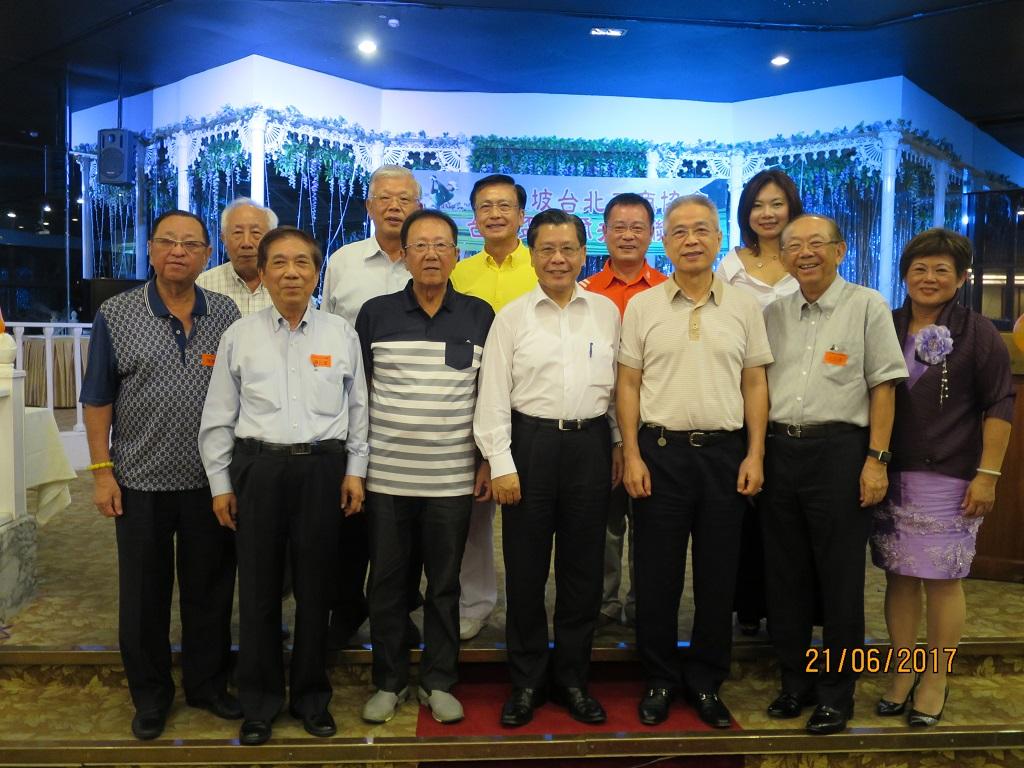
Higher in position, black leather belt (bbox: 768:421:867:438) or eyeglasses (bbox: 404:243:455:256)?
eyeglasses (bbox: 404:243:455:256)

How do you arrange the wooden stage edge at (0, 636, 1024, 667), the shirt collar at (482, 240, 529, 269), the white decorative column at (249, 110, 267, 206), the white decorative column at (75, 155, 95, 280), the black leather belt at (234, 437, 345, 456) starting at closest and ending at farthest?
the black leather belt at (234, 437, 345, 456) < the wooden stage edge at (0, 636, 1024, 667) < the shirt collar at (482, 240, 529, 269) < the white decorative column at (249, 110, 267, 206) < the white decorative column at (75, 155, 95, 280)

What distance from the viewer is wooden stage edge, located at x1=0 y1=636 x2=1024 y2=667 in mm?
2658

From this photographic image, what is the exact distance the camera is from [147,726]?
2279 millimetres

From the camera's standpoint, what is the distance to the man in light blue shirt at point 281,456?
2.18 meters

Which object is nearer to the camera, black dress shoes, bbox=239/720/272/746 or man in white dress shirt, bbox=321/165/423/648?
black dress shoes, bbox=239/720/272/746

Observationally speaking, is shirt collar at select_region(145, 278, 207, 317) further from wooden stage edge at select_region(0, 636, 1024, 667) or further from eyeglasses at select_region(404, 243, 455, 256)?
wooden stage edge at select_region(0, 636, 1024, 667)

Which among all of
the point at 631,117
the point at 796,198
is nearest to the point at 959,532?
the point at 796,198

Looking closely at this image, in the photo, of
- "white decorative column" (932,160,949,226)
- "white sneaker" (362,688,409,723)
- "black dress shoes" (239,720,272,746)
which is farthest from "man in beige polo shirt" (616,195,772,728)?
"white decorative column" (932,160,949,226)

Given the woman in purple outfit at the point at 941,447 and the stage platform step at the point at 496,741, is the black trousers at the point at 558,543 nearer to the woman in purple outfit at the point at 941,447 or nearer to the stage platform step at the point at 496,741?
the stage platform step at the point at 496,741

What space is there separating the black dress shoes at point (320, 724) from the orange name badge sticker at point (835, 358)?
1.83 meters

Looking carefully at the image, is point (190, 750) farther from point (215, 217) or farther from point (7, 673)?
point (215, 217)

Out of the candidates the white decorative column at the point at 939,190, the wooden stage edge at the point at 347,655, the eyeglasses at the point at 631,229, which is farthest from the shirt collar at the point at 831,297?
the white decorative column at the point at 939,190

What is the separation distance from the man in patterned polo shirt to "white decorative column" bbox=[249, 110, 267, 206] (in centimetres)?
529

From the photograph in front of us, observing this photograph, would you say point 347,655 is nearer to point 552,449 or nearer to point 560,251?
point 552,449
